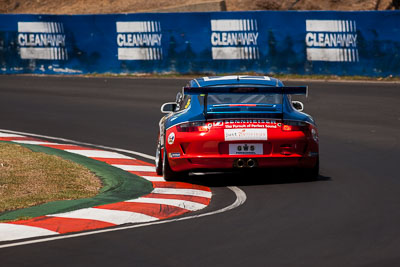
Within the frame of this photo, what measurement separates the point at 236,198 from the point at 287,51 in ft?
59.9

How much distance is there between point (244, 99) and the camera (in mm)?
11523

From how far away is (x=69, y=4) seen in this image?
145ft

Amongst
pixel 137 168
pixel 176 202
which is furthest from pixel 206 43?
pixel 176 202

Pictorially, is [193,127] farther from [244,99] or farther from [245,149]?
[244,99]

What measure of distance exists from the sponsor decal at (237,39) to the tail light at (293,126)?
1733 cm

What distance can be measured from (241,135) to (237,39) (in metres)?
17.7

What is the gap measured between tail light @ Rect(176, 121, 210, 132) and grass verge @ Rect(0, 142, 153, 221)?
2.69 feet

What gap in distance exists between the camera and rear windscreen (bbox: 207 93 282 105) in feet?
36.8

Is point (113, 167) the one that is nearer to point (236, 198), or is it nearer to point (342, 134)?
point (236, 198)

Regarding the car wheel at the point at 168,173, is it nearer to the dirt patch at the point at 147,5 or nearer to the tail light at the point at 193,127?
the tail light at the point at 193,127

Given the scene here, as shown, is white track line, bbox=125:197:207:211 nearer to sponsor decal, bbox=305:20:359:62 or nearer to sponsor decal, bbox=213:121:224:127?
sponsor decal, bbox=213:121:224:127

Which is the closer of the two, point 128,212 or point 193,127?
point 128,212

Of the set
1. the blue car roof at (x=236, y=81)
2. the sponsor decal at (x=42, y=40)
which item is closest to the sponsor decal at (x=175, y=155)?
the blue car roof at (x=236, y=81)

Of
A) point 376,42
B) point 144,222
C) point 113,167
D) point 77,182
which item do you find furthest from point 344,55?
point 144,222
